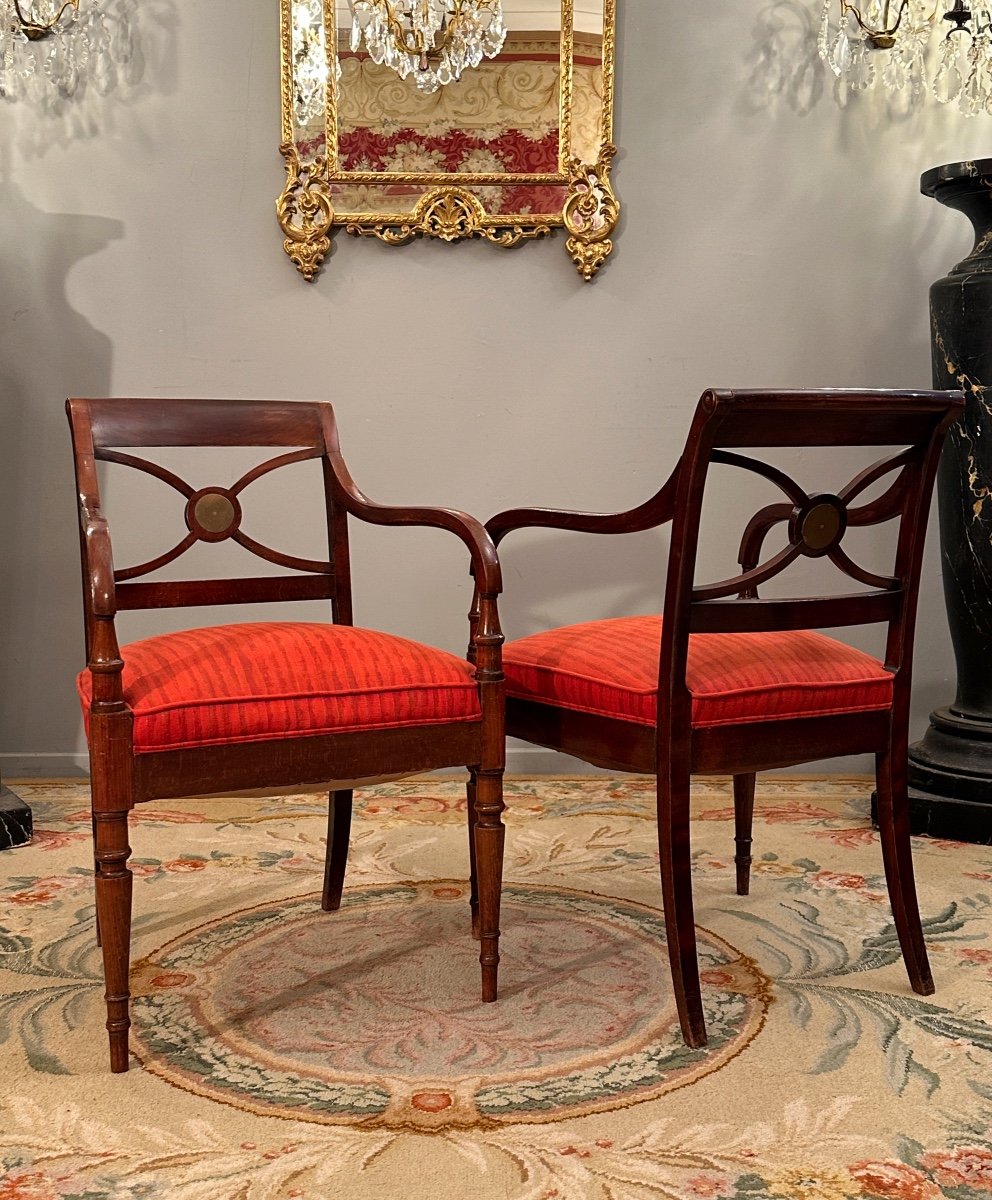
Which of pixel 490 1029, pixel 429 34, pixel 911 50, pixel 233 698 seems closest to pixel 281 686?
pixel 233 698

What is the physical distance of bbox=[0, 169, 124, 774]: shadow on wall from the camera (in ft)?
10.9

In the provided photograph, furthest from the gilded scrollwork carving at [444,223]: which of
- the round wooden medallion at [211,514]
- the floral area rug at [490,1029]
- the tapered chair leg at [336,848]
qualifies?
the tapered chair leg at [336,848]

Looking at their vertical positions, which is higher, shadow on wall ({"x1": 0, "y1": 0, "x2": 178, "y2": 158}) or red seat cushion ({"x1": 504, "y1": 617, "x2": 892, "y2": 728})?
shadow on wall ({"x1": 0, "y1": 0, "x2": 178, "y2": 158})

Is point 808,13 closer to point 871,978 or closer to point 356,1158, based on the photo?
point 871,978

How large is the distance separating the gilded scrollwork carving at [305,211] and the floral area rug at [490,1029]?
4.73 feet

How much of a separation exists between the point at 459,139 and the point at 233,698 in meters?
2.00

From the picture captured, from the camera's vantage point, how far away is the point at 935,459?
1.98m

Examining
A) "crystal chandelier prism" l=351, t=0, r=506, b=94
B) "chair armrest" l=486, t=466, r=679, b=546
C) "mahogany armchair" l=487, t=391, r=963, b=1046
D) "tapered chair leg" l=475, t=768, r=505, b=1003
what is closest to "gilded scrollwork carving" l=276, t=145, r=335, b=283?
"crystal chandelier prism" l=351, t=0, r=506, b=94

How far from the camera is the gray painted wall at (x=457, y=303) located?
3.31 metres

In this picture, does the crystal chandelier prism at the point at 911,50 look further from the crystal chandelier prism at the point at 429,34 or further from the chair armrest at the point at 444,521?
the chair armrest at the point at 444,521

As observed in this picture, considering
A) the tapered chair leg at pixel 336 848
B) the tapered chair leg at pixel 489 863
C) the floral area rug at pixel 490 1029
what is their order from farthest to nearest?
the tapered chair leg at pixel 336 848
the tapered chair leg at pixel 489 863
the floral area rug at pixel 490 1029

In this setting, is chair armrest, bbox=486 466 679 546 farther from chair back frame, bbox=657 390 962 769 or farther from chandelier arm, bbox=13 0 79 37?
chandelier arm, bbox=13 0 79 37

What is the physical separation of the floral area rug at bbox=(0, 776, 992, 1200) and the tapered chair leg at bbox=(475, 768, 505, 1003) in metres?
0.07

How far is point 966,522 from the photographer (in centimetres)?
296
